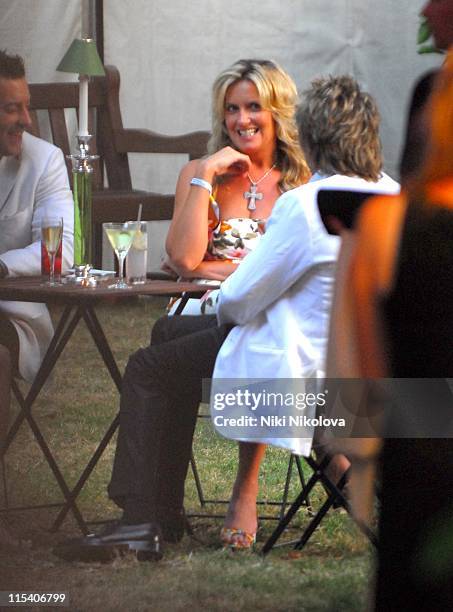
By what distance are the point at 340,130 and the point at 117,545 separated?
0.98 metres

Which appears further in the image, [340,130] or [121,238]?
[121,238]

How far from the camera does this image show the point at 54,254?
267cm

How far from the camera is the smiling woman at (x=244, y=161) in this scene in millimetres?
3098

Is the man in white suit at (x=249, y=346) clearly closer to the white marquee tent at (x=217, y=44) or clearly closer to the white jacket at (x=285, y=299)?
the white jacket at (x=285, y=299)

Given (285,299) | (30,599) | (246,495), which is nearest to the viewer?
(30,599)

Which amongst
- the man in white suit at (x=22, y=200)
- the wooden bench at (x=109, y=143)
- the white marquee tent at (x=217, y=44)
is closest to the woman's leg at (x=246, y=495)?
the man in white suit at (x=22, y=200)

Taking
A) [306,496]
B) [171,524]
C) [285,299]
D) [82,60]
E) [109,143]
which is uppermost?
[82,60]

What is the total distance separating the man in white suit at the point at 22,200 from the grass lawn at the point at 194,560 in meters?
0.34

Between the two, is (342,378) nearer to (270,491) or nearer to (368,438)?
(368,438)

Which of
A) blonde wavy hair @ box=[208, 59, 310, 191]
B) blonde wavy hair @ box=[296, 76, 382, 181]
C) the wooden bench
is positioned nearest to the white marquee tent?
the wooden bench

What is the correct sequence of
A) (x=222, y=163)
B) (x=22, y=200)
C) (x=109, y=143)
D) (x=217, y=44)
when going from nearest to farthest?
(x=22, y=200) → (x=222, y=163) → (x=109, y=143) → (x=217, y=44)

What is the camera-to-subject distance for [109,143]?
4.65 metres

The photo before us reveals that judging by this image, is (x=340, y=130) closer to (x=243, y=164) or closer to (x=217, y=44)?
(x=243, y=164)

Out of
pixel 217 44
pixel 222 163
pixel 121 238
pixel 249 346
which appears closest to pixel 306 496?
pixel 249 346
